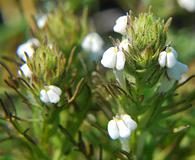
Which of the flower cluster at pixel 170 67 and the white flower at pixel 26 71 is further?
the white flower at pixel 26 71

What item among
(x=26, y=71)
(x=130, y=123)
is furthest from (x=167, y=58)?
(x=26, y=71)

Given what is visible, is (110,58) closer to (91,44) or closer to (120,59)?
(120,59)

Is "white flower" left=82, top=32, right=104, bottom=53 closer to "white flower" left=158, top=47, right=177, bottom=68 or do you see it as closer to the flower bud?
the flower bud

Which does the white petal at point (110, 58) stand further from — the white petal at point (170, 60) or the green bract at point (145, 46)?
the white petal at point (170, 60)

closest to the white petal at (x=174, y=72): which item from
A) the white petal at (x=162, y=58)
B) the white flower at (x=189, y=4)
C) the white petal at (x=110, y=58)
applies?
the white petal at (x=162, y=58)

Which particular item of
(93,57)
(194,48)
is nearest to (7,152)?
(93,57)
